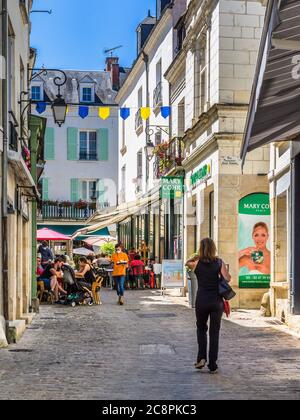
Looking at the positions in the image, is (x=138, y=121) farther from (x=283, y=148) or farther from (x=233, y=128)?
(x=283, y=148)

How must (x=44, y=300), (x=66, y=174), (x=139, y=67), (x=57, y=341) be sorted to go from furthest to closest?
(x=66, y=174) → (x=139, y=67) → (x=44, y=300) → (x=57, y=341)

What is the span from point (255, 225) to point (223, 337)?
6.75 meters

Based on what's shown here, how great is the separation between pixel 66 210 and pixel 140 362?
135 ft

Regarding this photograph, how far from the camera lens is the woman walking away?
1048cm

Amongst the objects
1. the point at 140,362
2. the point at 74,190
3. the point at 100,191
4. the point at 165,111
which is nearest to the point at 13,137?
the point at 140,362

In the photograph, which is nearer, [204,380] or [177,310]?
[204,380]

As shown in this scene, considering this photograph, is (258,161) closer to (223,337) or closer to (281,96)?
(223,337)

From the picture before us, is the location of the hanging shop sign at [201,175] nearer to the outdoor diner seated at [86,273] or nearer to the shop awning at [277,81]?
the outdoor diner seated at [86,273]

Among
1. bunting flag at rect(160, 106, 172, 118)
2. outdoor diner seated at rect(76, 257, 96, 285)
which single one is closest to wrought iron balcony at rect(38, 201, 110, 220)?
bunting flag at rect(160, 106, 172, 118)

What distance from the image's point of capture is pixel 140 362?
1138 cm

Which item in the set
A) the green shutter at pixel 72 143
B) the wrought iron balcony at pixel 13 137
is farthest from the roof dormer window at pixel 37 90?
the wrought iron balcony at pixel 13 137

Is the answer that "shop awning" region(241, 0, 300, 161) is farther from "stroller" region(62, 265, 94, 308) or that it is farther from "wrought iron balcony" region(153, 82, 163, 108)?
"wrought iron balcony" region(153, 82, 163, 108)

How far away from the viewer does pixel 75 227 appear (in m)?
52.7


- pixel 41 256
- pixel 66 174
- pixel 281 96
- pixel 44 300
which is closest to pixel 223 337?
pixel 281 96
